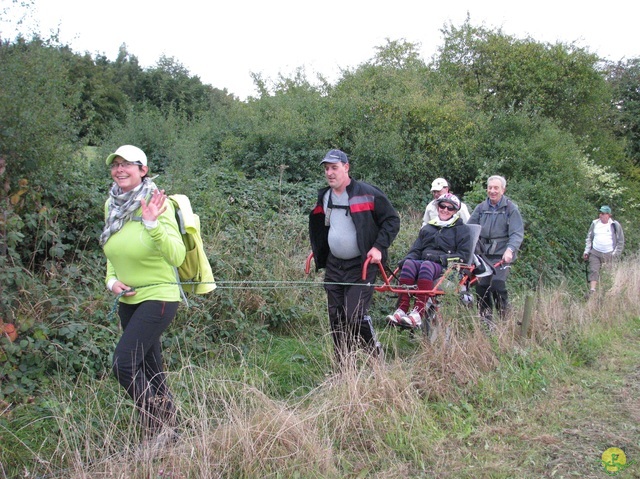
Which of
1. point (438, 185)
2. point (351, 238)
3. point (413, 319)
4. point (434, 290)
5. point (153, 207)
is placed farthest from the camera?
point (438, 185)

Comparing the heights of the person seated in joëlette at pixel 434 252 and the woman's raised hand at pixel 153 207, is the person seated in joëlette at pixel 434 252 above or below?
below

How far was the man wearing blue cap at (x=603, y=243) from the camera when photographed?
473 inches

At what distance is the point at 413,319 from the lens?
568 centimetres

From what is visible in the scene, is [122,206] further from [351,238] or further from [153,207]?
[351,238]

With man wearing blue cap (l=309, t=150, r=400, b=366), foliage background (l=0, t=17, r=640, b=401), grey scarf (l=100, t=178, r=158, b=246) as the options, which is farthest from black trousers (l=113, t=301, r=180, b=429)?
man wearing blue cap (l=309, t=150, r=400, b=366)

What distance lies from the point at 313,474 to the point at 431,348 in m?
2.22

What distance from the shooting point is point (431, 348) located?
5613mm

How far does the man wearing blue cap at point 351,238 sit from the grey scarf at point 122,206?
1859 millimetres

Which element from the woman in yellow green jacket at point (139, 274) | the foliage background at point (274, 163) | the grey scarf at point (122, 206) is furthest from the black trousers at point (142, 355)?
the foliage background at point (274, 163)

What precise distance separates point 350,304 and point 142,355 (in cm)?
216

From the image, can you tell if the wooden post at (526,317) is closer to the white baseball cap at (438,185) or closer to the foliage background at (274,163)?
the foliage background at (274,163)

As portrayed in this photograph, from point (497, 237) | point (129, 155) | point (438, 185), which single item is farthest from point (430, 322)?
point (129, 155)

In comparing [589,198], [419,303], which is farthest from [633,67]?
[419,303]

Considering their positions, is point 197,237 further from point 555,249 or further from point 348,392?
point 555,249
